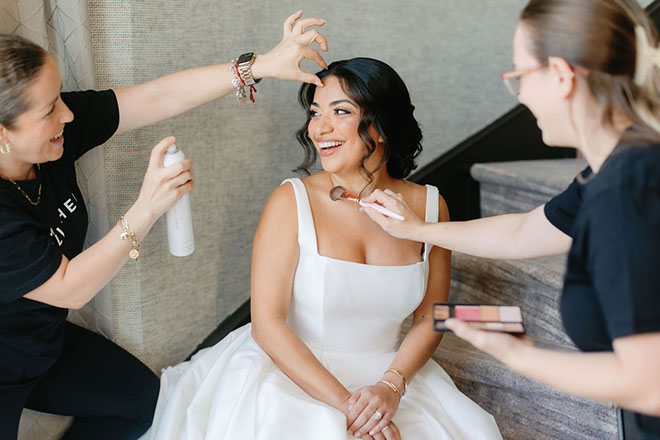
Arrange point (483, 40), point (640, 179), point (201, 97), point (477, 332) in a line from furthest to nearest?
point (483, 40) → point (201, 97) → point (477, 332) → point (640, 179)

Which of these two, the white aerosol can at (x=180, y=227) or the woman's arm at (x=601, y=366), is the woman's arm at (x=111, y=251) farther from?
the woman's arm at (x=601, y=366)

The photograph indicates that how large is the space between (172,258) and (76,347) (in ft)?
1.17

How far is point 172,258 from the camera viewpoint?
1.91 metres

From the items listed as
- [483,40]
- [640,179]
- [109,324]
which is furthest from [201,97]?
[483,40]

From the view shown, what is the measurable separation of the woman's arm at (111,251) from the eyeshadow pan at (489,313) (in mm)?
708

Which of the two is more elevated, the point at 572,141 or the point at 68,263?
the point at 572,141

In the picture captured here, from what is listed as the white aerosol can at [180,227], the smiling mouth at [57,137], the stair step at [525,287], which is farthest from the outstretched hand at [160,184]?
the stair step at [525,287]

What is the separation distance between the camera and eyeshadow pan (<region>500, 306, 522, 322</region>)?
1.12m

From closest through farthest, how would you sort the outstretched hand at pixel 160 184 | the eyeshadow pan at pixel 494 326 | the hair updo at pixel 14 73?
the eyeshadow pan at pixel 494 326, the hair updo at pixel 14 73, the outstretched hand at pixel 160 184

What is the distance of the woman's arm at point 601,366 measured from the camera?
2.85 feet

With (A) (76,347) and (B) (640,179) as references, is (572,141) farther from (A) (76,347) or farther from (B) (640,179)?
(A) (76,347)

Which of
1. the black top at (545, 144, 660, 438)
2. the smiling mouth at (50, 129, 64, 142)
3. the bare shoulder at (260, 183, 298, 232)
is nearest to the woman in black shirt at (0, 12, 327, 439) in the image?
the smiling mouth at (50, 129, 64, 142)

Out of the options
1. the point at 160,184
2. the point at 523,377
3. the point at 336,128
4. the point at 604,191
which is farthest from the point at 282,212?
the point at 604,191

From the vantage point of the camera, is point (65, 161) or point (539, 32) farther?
point (65, 161)
